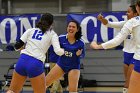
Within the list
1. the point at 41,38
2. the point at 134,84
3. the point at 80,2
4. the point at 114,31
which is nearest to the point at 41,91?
the point at 41,38

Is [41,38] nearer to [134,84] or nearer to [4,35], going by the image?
[134,84]

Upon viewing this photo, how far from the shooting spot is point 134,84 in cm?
431

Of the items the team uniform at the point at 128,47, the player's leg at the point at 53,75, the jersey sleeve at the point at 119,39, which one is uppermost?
the jersey sleeve at the point at 119,39

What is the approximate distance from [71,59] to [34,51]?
1223 mm

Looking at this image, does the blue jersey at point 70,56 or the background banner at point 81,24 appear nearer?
the blue jersey at point 70,56

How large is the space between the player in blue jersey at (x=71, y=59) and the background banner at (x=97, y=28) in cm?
458

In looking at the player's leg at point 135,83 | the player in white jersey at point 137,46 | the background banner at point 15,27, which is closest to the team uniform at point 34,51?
the player in white jersey at point 137,46

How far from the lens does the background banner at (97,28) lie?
37.0ft

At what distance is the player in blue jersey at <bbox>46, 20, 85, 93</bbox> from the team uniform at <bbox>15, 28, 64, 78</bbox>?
0.87 meters

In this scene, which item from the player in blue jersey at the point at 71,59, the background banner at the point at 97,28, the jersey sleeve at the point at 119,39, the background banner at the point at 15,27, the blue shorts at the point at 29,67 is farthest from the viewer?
the background banner at the point at 15,27

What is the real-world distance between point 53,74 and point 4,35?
18.3 ft

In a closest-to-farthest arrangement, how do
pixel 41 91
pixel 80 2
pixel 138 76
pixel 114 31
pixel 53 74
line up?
pixel 138 76, pixel 41 91, pixel 53 74, pixel 114 31, pixel 80 2

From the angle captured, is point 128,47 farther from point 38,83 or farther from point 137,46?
point 137,46

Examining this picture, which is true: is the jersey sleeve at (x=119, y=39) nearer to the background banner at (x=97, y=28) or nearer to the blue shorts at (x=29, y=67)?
the blue shorts at (x=29, y=67)
